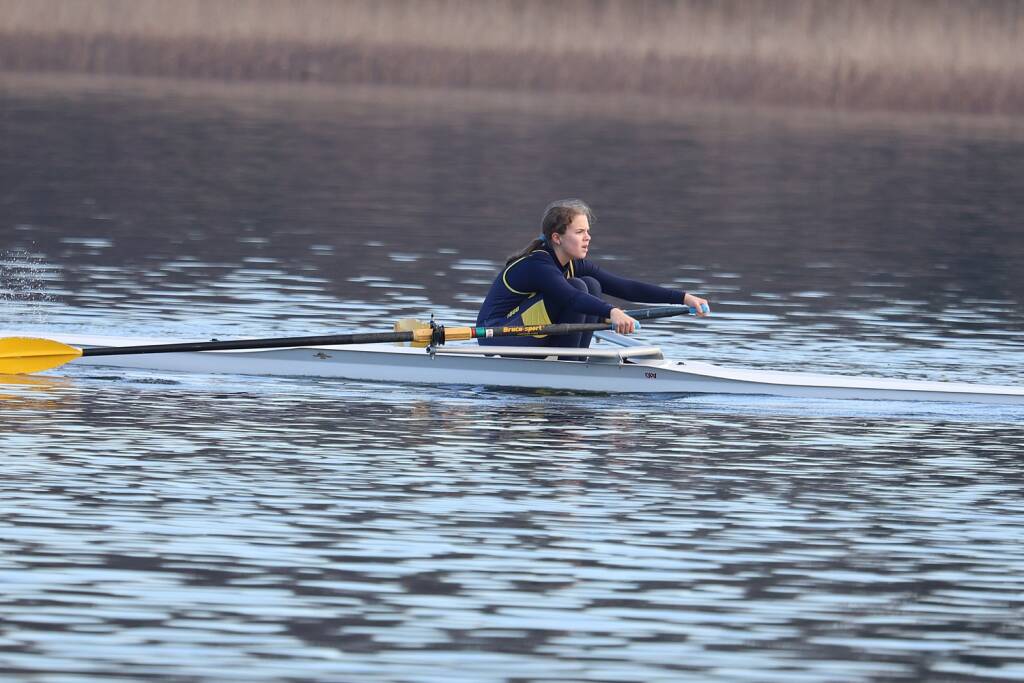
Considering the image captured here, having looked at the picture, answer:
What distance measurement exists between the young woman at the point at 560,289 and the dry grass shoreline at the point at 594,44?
32816mm

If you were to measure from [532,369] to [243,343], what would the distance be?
203 centimetres

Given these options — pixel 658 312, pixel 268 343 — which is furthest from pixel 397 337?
pixel 658 312

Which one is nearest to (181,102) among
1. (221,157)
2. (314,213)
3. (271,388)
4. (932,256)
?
(221,157)

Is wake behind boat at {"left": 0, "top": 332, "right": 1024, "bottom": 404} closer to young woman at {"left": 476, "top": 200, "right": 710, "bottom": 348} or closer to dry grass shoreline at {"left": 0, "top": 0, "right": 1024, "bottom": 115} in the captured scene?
young woman at {"left": 476, "top": 200, "right": 710, "bottom": 348}

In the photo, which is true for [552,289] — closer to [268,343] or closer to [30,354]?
[268,343]

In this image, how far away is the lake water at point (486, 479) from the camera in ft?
25.5

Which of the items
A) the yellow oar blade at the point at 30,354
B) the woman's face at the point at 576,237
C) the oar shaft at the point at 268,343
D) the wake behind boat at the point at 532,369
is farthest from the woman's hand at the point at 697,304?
the yellow oar blade at the point at 30,354

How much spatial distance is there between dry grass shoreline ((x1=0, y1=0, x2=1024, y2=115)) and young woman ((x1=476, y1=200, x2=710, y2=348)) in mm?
32816

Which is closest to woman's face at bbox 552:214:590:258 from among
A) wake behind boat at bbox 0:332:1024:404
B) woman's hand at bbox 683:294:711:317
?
wake behind boat at bbox 0:332:1024:404

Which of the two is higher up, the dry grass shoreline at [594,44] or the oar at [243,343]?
the dry grass shoreline at [594,44]

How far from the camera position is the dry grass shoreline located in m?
46.9

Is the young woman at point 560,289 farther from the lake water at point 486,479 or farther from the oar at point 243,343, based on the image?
the lake water at point 486,479

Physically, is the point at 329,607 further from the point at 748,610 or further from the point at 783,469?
the point at 783,469

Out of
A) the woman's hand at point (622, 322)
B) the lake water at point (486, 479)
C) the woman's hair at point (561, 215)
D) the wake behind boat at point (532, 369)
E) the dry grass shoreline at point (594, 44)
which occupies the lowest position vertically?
the lake water at point (486, 479)
